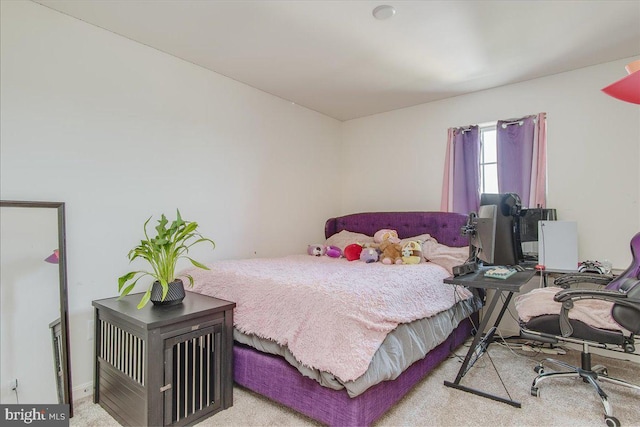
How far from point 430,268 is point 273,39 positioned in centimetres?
214

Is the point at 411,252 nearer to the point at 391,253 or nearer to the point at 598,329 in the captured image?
the point at 391,253

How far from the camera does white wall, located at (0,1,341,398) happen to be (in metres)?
2.09

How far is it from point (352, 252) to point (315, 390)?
1.74 metres

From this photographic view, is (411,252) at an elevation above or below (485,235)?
below

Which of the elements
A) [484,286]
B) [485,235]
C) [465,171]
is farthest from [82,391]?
[465,171]

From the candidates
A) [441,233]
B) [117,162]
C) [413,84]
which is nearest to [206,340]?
[117,162]

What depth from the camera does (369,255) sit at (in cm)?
323

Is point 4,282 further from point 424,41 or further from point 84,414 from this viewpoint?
point 424,41

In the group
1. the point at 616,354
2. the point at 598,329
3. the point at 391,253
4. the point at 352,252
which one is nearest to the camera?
the point at 598,329

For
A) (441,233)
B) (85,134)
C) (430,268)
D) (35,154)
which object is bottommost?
(430,268)

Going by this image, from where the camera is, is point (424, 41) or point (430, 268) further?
point (430, 268)

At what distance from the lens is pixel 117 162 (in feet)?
8.11

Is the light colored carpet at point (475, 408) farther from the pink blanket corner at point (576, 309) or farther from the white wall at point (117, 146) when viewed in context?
the white wall at point (117, 146)

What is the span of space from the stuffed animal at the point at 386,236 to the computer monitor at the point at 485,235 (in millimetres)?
1048
